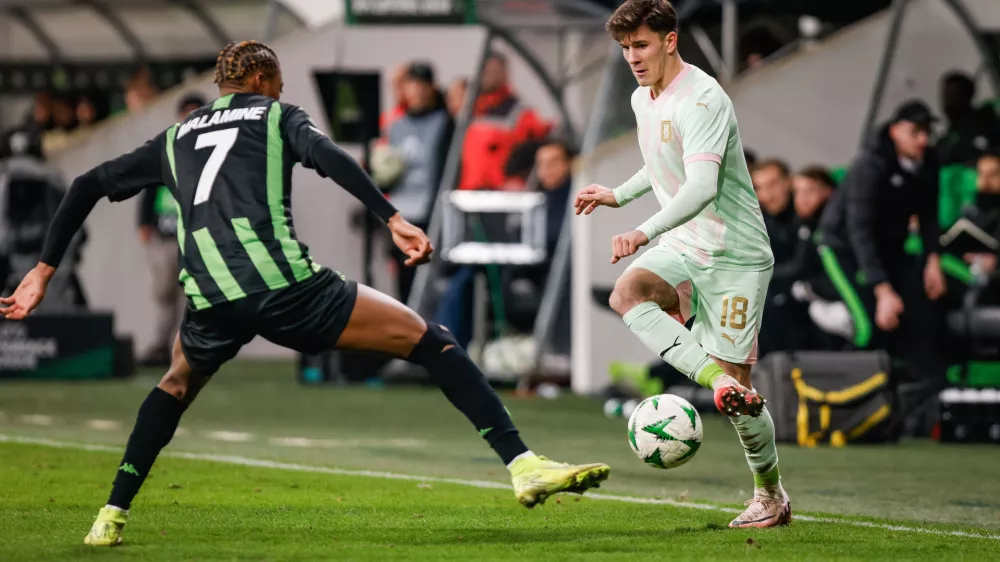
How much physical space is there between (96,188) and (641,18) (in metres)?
2.23

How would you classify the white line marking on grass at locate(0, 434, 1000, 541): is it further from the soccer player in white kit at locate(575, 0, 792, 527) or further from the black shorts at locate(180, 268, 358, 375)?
the black shorts at locate(180, 268, 358, 375)

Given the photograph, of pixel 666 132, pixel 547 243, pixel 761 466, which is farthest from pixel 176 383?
pixel 547 243

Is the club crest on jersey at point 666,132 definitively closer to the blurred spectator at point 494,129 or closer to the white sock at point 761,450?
the white sock at point 761,450

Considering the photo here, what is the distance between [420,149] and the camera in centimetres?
1820

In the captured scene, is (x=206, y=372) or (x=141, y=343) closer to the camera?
(x=206, y=372)

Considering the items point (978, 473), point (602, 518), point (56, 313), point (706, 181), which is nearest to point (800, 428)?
point (978, 473)

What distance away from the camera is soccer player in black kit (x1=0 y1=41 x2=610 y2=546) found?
642 centimetres

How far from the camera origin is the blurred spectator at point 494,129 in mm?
17938

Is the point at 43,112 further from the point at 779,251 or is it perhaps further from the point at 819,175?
the point at 819,175

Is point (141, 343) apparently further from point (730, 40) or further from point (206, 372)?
point (206, 372)

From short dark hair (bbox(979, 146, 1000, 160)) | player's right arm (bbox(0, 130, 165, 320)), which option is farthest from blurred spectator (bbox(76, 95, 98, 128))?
player's right arm (bbox(0, 130, 165, 320))

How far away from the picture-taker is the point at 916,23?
51.3 ft

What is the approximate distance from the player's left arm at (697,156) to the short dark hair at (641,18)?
33 cm

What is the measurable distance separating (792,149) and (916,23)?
1.56 metres
